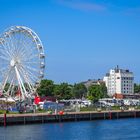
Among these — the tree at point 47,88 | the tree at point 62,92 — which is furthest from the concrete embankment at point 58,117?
the tree at point 47,88

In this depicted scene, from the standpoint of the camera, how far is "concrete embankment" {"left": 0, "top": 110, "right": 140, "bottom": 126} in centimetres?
9683

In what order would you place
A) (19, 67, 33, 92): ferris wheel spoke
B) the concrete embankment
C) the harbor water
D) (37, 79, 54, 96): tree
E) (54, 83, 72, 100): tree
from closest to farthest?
the harbor water < the concrete embankment < (19, 67, 33, 92): ferris wheel spoke < (37, 79, 54, 96): tree < (54, 83, 72, 100): tree

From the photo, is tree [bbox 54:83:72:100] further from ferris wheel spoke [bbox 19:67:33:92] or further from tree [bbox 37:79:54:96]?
ferris wheel spoke [bbox 19:67:33:92]

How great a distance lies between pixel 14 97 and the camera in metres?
118

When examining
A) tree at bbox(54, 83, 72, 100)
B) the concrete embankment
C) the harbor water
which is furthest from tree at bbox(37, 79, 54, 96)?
the harbor water

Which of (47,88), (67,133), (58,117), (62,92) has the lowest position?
(67,133)

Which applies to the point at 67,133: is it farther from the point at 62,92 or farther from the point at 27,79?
the point at 62,92

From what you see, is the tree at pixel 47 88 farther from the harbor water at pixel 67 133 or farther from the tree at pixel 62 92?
the harbor water at pixel 67 133

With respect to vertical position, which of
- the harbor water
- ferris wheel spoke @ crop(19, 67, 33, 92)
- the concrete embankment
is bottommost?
the harbor water

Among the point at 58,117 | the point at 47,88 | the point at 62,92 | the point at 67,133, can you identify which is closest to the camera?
the point at 67,133

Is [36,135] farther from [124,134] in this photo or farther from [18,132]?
[124,134]

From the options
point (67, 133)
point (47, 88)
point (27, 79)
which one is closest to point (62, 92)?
point (47, 88)

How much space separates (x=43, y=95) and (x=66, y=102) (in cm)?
1386

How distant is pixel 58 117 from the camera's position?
10675cm
